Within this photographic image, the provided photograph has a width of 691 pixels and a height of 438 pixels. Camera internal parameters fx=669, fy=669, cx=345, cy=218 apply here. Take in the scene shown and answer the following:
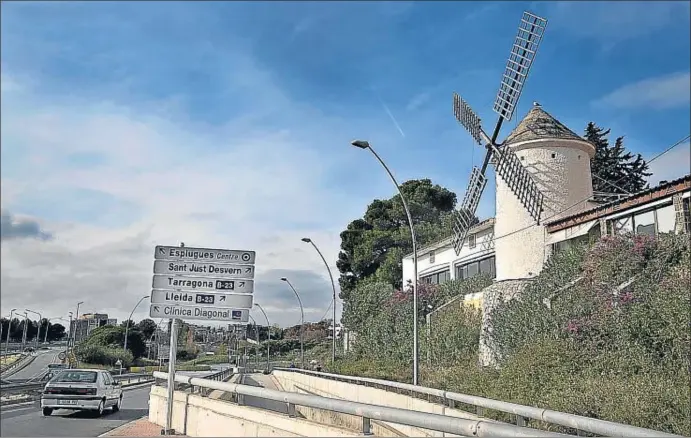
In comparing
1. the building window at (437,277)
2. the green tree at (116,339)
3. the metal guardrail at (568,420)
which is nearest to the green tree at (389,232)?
the building window at (437,277)

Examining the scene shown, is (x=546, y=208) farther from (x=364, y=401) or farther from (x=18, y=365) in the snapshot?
(x=18, y=365)

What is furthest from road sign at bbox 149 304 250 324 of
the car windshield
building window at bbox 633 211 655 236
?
building window at bbox 633 211 655 236

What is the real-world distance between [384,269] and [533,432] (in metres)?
51.3

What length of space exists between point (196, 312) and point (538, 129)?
961 inches

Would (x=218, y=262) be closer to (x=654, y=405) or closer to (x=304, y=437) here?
(x=304, y=437)

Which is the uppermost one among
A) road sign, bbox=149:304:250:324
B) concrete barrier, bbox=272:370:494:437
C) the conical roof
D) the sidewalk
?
the conical roof

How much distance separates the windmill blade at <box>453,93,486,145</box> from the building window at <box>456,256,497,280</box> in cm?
737

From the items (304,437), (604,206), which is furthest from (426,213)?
(304,437)

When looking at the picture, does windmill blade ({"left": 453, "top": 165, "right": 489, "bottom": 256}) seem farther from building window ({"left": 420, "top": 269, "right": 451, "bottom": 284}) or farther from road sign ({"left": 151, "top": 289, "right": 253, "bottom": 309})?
road sign ({"left": 151, "top": 289, "right": 253, "bottom": 309})

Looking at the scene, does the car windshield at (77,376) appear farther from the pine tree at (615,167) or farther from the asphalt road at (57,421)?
the pine tree at (615,167)

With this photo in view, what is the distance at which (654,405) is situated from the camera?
13828 millimetres

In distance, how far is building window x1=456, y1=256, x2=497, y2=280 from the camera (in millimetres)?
39438

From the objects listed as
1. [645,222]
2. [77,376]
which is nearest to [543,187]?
[645,222]

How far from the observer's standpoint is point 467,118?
3956cm
